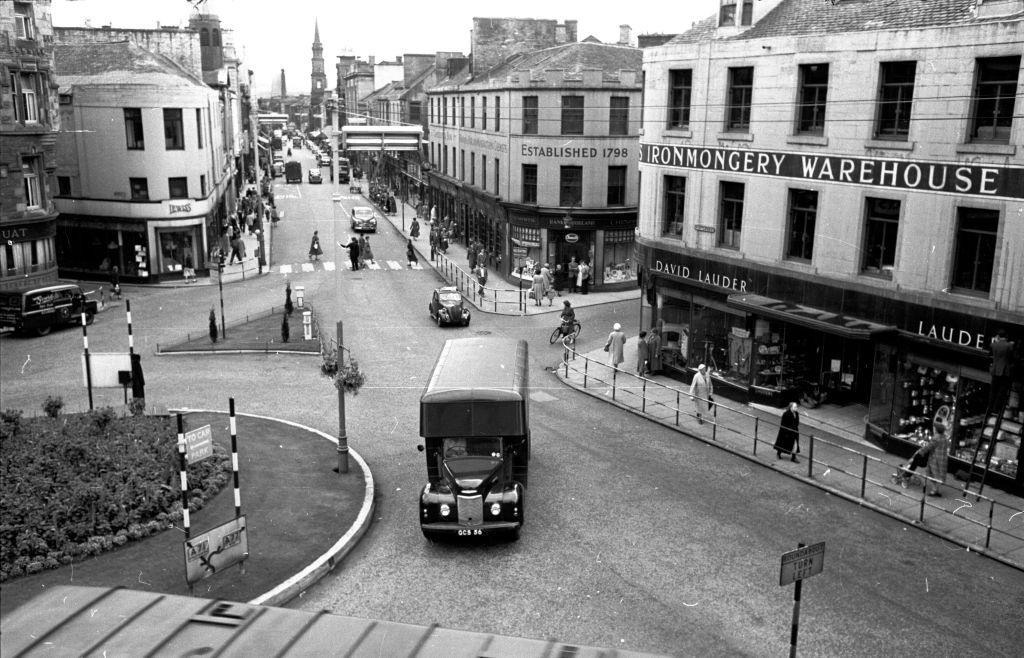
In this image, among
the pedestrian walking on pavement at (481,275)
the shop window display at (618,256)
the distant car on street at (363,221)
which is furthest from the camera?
the distant car on street at (363,221)

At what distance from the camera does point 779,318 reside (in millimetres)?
23500

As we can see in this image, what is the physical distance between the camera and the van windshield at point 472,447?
17.0 meters

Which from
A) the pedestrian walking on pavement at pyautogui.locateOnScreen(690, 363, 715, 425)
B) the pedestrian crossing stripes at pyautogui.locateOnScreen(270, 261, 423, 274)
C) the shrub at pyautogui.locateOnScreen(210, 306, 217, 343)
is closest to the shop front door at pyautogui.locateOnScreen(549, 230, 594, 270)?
the pedestrian crossing stripes at pyautogui.locateOnScreen(270, 261, 423, 274)

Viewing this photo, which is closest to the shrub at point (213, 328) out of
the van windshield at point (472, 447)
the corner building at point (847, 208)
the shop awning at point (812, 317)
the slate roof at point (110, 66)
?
the corner building at point (847, 208)

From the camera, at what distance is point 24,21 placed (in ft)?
128

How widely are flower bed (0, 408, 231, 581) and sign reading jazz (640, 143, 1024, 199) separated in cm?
1665

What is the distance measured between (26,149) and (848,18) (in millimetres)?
35051

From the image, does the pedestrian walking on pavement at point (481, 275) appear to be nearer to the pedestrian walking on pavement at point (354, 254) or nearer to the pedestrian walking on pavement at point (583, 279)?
the pedestrian walking on pavement at point (583, 279)

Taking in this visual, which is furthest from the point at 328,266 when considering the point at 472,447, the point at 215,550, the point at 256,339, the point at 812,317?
the point at 215,550

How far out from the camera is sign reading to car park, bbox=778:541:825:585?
11164 mm

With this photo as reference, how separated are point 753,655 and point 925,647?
8.61 feet

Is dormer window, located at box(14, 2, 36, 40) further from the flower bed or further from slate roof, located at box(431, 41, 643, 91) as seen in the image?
the flower bed

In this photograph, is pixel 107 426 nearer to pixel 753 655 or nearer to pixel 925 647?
pixel 753 655

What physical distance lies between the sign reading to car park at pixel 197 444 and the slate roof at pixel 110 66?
1433 inches
